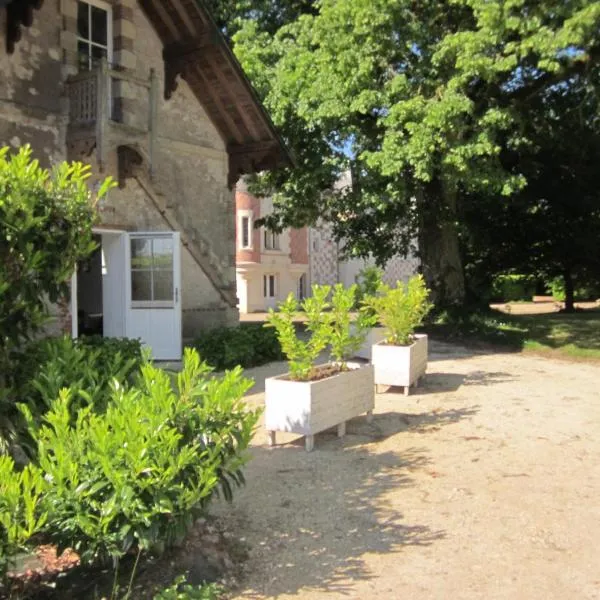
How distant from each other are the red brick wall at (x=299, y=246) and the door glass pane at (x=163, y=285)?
1092 inches

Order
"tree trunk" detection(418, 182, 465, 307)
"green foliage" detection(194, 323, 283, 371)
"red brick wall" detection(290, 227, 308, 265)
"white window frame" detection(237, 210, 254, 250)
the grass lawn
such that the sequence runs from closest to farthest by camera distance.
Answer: "green foliage" detection(194, 323, 283, 371), the grass lawn, "tree trunk" detection(418, 182, 465, 307), "white window frame" detection(237, 210, 254, 250), "red brick wall" detection(290, 227, 308, 265)

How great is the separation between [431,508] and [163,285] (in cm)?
773

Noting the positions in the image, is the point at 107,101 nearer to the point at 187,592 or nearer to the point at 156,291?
the point at 156,291

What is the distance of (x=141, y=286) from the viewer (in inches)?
453

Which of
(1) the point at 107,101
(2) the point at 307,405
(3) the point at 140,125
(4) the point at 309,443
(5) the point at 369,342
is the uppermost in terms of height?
(3) the point at 140,125

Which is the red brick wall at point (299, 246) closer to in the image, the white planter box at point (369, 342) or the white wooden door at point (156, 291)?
the white wooden door at point (156, 291)

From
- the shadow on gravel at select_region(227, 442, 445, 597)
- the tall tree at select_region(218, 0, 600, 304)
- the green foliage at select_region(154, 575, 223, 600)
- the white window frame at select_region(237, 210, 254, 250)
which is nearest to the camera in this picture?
the green foliage at select_region(154, 575, 223, 600)

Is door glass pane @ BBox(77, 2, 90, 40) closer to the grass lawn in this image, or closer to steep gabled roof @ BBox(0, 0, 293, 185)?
steep gabled roof @ BBox(0, 0, 293, 185)

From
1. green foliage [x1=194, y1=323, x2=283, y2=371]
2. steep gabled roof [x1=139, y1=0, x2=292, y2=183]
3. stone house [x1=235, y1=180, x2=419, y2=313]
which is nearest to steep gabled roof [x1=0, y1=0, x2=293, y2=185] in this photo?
steep gabled roof [x1=139, y1=0, x2=292, y2=183]

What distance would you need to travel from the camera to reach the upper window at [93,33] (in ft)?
35.9

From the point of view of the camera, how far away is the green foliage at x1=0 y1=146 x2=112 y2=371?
3.16 metres

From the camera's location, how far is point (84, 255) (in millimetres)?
3521

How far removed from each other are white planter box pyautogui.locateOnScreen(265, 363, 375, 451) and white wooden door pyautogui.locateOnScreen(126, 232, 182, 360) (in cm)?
553

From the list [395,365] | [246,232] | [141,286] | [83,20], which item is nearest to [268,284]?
[246,232]
